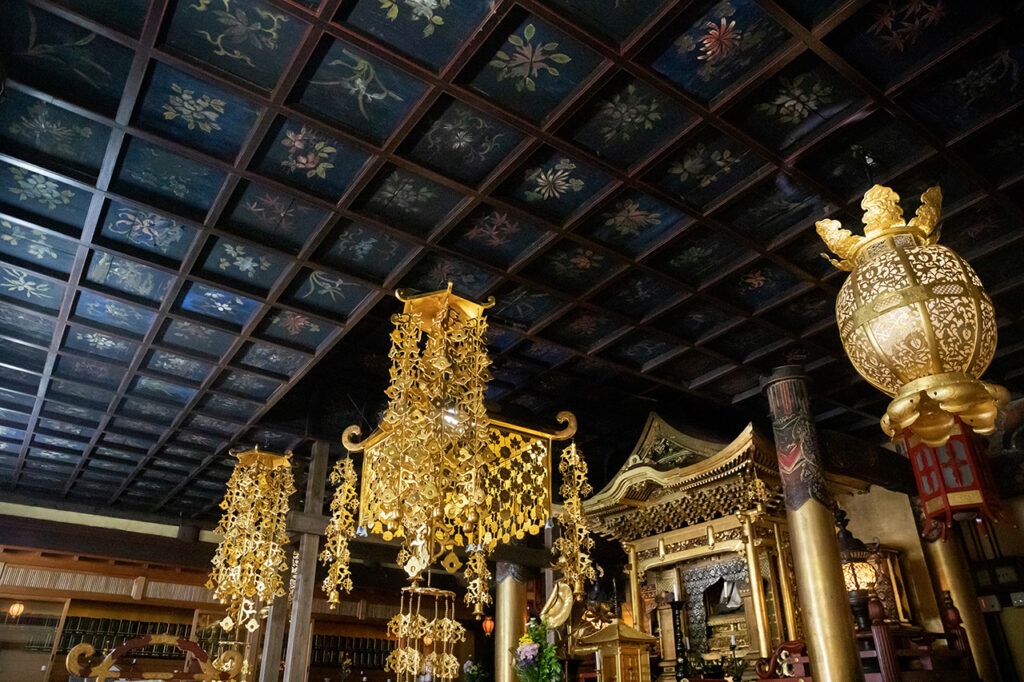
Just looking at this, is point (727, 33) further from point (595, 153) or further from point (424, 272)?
point (424, 272)

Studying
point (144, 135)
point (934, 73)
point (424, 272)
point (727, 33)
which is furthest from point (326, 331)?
point (934, 73)

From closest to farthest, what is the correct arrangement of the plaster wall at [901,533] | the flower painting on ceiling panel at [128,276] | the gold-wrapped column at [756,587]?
the flower painting on ceiling panel at [128,276], the gold-wrapped column at [756,587], the plaster wall at [901,533]

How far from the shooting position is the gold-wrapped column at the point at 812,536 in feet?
16.3

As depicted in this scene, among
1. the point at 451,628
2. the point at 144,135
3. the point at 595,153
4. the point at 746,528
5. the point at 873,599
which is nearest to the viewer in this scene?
the point at 144,135

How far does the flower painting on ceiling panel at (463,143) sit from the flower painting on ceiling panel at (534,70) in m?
0.19

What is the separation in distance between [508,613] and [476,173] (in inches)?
238

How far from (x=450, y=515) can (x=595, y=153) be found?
2385 mm

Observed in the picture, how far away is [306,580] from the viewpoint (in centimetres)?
682

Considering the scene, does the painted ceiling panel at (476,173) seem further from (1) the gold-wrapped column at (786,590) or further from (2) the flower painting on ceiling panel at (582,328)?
(1) the gold-wrapped column at (786,590)

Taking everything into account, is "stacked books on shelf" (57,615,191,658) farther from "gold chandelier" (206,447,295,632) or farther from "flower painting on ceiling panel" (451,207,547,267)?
"flower painting on ceiling panel" (451,207,547,267)

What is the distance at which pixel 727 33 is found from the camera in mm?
3375

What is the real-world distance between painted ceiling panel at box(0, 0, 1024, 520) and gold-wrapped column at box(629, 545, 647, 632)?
3.28 m

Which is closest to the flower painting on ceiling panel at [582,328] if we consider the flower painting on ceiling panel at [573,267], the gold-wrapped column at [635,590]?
the flower painting on ceiling panel at [573,267]

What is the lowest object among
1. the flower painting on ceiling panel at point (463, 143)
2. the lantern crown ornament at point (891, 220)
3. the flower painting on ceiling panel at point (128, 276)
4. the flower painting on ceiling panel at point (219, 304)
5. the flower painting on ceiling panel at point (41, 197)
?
A: the lantern crown ornament at point (891, 220)
